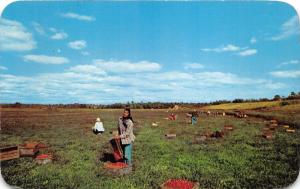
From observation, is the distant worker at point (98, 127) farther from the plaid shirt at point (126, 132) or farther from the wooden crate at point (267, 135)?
the wooden crate at point (267, 135)

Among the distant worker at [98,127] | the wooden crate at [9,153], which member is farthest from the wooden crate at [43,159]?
the distant worker at [98,127]

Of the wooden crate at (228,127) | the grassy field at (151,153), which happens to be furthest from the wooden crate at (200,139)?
the wooden crate at (228,127)

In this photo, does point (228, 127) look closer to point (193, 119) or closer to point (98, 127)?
point (193, 119)

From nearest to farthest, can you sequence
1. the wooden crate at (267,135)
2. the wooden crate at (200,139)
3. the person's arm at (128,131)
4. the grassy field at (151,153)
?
the grassy field at (151,153) < the person's arm at (128,131) < the wooden crate at (267,135) < the wooden crate at (200,139)

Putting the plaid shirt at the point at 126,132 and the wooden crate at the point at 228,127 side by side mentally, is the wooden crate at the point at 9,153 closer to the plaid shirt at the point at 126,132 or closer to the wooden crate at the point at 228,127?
the plaid shirt at the point at 126,132

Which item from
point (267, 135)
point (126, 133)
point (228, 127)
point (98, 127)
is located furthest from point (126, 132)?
point (267, 135)

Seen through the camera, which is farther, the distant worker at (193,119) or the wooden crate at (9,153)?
the distant worker at (193,119)

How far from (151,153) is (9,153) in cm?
333

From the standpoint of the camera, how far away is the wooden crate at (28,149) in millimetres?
10797

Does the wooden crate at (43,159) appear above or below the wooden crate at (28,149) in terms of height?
below

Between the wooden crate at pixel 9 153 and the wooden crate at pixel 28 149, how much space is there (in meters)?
0.11

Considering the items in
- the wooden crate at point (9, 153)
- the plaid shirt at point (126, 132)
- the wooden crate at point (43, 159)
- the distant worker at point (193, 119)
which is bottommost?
the wooden crate at point (43, 159)

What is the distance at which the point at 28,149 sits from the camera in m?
10.8

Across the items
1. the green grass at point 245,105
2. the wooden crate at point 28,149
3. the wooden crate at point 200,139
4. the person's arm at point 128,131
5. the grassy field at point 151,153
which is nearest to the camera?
the grassy field at point 151,153
